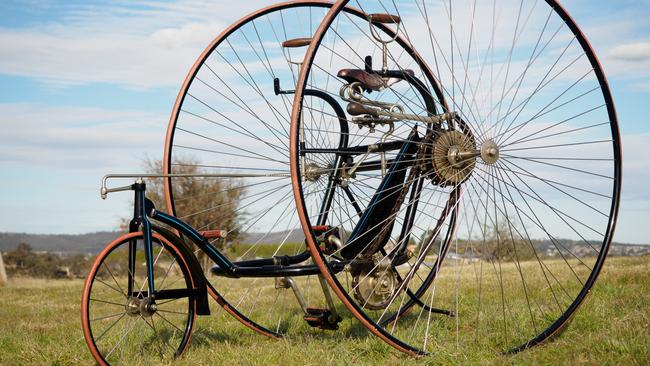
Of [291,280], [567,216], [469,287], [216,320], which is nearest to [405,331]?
[291,280]

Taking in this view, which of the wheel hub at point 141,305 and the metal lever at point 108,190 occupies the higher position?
the metal lever at point 108,190

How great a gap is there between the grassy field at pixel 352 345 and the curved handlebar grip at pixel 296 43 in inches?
80.9

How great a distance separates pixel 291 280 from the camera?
480 centimetres

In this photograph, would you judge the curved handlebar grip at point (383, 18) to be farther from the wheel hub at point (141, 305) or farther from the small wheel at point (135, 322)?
the wheel hub at point (141, 305)

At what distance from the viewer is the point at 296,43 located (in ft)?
17.3

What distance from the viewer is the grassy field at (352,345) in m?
4.03

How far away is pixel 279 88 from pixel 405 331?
6.41ft

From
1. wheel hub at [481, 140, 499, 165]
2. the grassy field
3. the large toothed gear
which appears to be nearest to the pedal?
the grassy field

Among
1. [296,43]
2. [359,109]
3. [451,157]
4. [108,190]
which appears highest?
[296,43]

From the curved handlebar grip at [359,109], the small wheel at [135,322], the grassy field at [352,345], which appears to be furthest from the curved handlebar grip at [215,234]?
the curved handlebar grip at [359,109]

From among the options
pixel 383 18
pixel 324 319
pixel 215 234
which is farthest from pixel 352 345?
pixel 383 18

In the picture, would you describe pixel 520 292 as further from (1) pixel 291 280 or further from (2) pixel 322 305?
(1) pixel 291 280

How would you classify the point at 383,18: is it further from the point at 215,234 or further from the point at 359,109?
the point at 215,234

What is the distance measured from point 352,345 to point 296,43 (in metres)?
2.21
